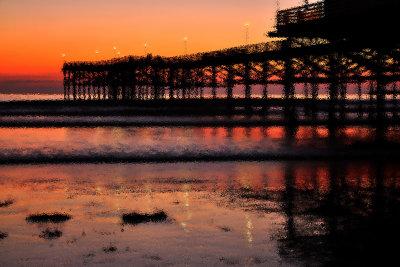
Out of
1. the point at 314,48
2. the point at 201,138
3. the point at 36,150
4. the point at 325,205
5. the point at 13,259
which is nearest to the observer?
the point at 13,259

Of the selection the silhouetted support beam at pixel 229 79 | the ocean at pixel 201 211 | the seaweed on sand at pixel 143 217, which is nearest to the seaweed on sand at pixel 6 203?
the ocean at pixel 201 211

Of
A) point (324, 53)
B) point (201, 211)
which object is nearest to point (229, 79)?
point (324, 53)

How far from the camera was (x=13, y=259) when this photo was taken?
21.6 feet

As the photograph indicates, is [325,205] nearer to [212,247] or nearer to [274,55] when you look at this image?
[212,247]

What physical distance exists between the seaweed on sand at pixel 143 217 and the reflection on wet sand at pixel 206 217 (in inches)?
4.6

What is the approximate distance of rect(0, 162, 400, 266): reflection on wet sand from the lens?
22.1 ft

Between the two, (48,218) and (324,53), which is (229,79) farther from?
(48,218)

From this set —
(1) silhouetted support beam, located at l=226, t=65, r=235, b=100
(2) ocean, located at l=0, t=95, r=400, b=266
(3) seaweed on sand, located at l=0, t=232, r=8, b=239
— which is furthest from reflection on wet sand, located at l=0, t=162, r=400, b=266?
(1) silhouetted support beam, located at l=226, t=65, r=235, b=100

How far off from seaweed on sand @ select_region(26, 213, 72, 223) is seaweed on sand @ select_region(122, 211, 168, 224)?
0.94m

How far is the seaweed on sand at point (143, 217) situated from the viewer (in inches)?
340

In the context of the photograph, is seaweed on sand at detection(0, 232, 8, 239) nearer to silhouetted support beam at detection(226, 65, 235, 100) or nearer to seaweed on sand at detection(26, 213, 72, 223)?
seaweed on sand at detection(26, 213, 72, 223)

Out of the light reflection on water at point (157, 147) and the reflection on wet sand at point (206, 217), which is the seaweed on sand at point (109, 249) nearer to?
the reflection on wet sand at point (206, 217)

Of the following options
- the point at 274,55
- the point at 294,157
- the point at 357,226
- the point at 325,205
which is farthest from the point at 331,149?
the point at 274,55

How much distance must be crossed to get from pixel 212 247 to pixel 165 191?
179 inches
